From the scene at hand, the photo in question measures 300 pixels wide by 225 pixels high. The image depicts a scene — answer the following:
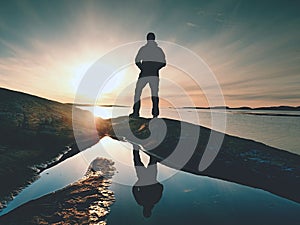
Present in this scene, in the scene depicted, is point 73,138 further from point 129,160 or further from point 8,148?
point 129,160

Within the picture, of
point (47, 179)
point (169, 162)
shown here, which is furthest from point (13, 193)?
point (169, 162)

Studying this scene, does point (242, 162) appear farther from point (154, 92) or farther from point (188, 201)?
point (154, 92)

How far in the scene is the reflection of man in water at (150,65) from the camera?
1349cm

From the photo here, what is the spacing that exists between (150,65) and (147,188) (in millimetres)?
8993

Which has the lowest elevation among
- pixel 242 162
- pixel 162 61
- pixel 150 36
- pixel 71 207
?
pixel 71 207

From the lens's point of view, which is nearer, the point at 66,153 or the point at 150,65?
the point at 66,153

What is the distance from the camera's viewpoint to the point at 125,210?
5105 mm

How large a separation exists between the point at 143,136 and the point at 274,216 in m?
9.59

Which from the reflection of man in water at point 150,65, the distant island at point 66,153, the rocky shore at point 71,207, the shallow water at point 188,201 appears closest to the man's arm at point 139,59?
the reflection of man in water at point 150,65

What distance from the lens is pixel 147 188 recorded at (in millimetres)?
6520

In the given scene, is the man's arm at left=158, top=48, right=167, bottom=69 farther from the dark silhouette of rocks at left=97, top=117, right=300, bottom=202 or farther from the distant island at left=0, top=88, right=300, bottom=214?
the dark silhouette of rocks at left=97, top=117, right=300, bottom=202

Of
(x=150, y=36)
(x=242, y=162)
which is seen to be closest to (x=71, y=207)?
(x=242, y=162)

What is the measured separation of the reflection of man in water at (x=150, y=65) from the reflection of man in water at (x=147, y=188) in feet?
18.9

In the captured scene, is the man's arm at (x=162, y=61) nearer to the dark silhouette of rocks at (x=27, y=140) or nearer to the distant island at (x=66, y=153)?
the distant island at (x=66, y=153)
